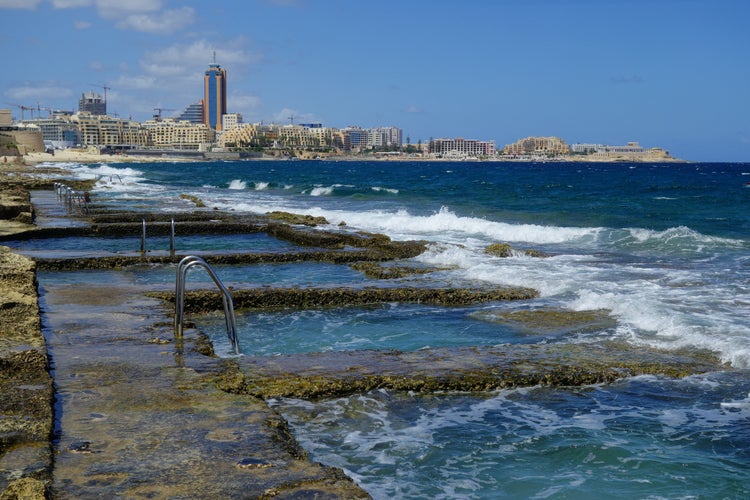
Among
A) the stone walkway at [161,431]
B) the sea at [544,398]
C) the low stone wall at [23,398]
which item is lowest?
the sea at [544,398]

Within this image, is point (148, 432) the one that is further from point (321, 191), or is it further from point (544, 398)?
point (321, 191)

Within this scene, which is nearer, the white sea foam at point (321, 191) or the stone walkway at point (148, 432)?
the stone walkway at point (148, 432)

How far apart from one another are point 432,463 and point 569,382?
8.01 feet

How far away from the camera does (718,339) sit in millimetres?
9828

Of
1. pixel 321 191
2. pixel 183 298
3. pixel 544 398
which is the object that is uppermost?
pixel 183 298

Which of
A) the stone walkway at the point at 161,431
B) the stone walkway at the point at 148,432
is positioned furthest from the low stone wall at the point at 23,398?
the stone walkway at the point at 161,431

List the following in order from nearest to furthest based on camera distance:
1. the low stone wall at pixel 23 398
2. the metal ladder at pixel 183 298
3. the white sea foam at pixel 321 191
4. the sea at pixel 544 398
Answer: the low stone wall at pixel 23 398
the sea at pixel 544 398
the metal ladder at pixel 183 298
the white sea foam at pixel 321 191

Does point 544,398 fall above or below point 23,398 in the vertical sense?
below

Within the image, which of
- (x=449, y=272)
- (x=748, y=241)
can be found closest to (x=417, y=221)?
(x=748, y=241)

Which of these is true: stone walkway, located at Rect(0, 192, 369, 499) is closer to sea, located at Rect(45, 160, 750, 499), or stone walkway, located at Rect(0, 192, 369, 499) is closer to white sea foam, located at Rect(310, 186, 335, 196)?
sea, located at Rect(45, 160, 750, 499)

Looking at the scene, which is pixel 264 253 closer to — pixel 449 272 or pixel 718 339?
pixel 449 272

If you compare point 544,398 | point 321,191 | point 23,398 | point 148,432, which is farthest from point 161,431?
point 321,191

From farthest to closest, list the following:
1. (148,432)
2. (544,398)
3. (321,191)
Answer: (321,191) → (544,398) → (148,432)

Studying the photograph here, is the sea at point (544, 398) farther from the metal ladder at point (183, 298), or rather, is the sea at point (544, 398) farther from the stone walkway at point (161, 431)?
the metal ladder at point (183, 298)
